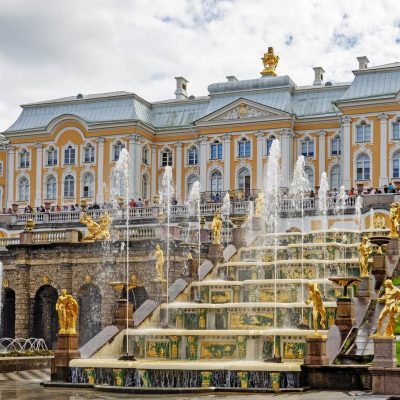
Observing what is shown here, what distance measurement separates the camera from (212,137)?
7019 centimetres

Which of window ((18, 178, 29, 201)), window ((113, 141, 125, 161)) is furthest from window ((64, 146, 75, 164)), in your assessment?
window ((18, 178, 29, 201))

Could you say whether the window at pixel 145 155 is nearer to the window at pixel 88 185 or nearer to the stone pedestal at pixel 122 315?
the window at pixel 88 185

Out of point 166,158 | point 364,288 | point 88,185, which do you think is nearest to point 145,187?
point 166,158

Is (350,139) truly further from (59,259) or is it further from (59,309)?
(59,309)

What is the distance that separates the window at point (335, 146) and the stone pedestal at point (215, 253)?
107 feet

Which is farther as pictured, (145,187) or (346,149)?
(145,187)

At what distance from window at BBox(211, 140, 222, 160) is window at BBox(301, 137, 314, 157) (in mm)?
6274

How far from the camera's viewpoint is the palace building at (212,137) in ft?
209

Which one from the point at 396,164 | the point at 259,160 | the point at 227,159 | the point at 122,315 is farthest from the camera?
the point at 227,159

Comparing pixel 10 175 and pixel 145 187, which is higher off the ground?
pixel 10 175

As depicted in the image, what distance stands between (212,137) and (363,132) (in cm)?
1218

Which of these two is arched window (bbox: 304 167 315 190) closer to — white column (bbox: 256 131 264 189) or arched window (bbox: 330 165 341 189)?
arched window (bbox: 330 165 341 189)

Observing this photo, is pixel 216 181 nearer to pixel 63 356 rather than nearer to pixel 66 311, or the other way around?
pixel 66 311

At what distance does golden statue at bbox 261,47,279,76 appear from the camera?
73312mm
